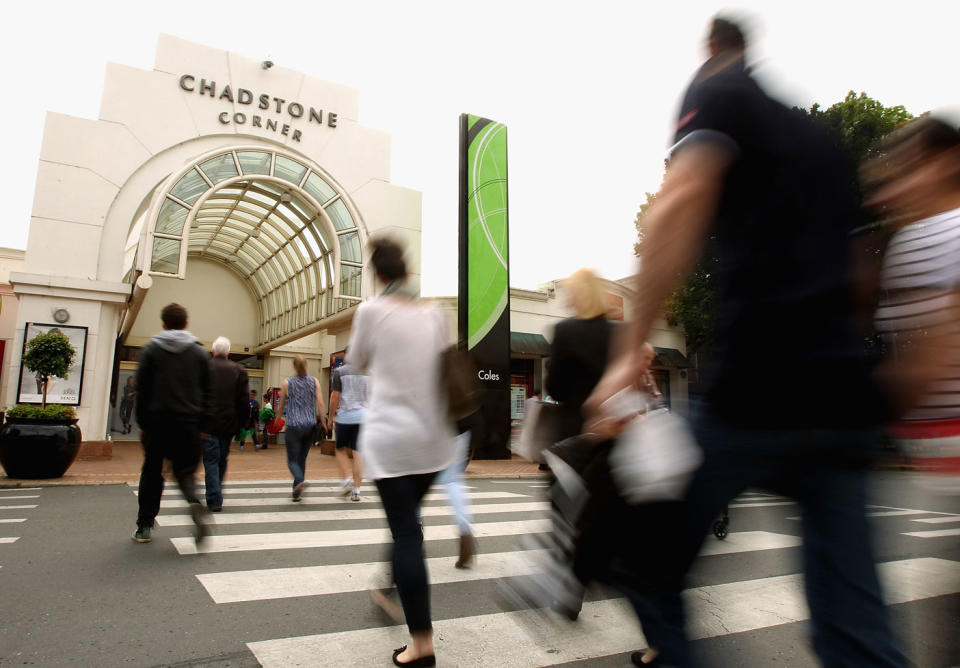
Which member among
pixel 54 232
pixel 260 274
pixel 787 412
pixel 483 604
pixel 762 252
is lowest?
pixel 483 604

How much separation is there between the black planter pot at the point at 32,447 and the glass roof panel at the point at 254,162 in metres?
9.98

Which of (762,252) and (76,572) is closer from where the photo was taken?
(762,252)

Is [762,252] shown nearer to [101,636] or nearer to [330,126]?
[101,636]

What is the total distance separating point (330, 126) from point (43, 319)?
9303mm

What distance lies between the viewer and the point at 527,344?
21.6 m

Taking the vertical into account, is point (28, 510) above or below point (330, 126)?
below

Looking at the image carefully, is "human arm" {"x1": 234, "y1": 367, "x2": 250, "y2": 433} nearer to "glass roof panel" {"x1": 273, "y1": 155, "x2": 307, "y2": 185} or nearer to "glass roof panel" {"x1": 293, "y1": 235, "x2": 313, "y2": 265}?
"glass roof panel" {"x1": 273, "y1": 155, "x2": 307, "y2": 185}

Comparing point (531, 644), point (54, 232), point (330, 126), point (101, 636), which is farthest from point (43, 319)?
point (531, 644)

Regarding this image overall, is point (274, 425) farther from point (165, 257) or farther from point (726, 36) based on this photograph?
point (726, 36)

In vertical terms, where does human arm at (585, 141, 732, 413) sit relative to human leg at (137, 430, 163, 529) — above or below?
above

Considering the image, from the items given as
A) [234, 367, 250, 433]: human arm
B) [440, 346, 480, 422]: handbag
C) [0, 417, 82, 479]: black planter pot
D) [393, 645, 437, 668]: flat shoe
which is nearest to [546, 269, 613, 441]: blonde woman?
[440, 346, 480, 422]: handbag

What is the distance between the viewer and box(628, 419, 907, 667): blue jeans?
129cm

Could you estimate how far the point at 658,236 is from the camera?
1385 mm

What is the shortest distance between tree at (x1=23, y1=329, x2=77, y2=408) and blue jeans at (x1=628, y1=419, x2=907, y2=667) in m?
13.4
